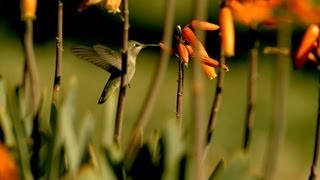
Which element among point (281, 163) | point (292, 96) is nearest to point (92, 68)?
point (292, 96)

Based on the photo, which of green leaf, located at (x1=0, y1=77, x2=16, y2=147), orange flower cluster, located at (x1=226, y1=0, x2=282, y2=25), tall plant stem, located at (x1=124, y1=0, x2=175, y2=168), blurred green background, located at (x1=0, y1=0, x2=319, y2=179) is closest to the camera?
orange flower cluster, located at (x1=226, y1=0, x2=282, y2=25)

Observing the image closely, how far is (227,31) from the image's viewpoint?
68.1 inches

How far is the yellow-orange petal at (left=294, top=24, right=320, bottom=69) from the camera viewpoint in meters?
1.73

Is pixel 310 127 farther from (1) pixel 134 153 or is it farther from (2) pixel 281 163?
(1) pixel 134 153

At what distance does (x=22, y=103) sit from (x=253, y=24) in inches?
22.4

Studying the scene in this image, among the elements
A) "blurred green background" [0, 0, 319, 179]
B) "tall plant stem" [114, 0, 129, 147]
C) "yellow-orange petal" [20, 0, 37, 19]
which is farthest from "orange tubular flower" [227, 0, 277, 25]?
"blurred green background" [0, 0, 319, 179]

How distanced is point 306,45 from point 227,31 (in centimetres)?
14

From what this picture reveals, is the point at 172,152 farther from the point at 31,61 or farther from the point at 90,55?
the point at 90,55

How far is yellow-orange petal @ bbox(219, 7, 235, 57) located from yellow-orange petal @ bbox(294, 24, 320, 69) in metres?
0.12

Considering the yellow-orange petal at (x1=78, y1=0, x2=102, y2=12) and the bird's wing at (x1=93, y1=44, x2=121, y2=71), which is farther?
the bird's wing at (x1=93, y1=44, x2=121, y2=71)

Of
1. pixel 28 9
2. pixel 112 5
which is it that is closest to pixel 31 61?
pixel 28 9

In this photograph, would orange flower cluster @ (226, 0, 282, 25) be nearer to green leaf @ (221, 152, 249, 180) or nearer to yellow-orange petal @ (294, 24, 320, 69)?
yellow-orange petal @ (294, 24, 320, 69)

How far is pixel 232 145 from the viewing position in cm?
504

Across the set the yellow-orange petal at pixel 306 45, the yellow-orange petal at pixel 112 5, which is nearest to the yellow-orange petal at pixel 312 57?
the yellow-orange petal at pixel 306 45
